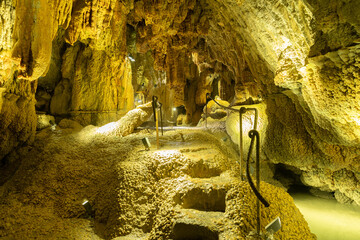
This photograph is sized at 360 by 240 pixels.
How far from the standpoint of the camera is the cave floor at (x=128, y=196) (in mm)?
2822

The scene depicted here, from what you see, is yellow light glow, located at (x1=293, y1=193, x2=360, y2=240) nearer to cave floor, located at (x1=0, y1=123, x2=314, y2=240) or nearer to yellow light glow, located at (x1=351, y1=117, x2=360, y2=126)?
cave floor, located at (x1=0, y1=123, x2=314, y2=240)

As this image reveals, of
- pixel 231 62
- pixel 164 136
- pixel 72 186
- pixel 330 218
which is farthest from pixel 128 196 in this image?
pixel 231 62

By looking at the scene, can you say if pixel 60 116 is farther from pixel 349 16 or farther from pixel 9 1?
pixel 349 16

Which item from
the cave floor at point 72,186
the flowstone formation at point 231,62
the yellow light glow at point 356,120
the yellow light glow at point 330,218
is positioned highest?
the flowstone formation at point 231,62

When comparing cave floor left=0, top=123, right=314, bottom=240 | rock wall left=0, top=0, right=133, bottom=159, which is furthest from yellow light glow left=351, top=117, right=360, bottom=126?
rock wall left=0, top=0, right=133, bottom=159

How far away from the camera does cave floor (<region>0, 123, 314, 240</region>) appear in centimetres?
282

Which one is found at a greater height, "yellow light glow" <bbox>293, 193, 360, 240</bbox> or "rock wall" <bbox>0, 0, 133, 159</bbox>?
"rock wall" <bbox>0, 0, 133, 159</bbox>

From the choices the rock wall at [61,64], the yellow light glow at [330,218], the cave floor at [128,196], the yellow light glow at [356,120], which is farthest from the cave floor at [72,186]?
the yellow light glow at [330,218]

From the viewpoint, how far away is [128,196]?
3652 mm

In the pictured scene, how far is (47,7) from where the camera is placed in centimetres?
388

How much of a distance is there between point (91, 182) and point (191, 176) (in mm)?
2058

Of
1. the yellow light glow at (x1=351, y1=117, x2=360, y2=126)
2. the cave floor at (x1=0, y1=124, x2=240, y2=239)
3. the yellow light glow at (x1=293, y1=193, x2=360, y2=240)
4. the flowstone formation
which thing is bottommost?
the yellow light glow at (x1=293, y1=193, x2=360, y2=240)

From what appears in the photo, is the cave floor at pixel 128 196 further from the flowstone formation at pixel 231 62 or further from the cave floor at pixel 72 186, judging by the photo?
the flowstone formation at pixel 231 62

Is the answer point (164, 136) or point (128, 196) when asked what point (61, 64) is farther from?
point (128, 196)
